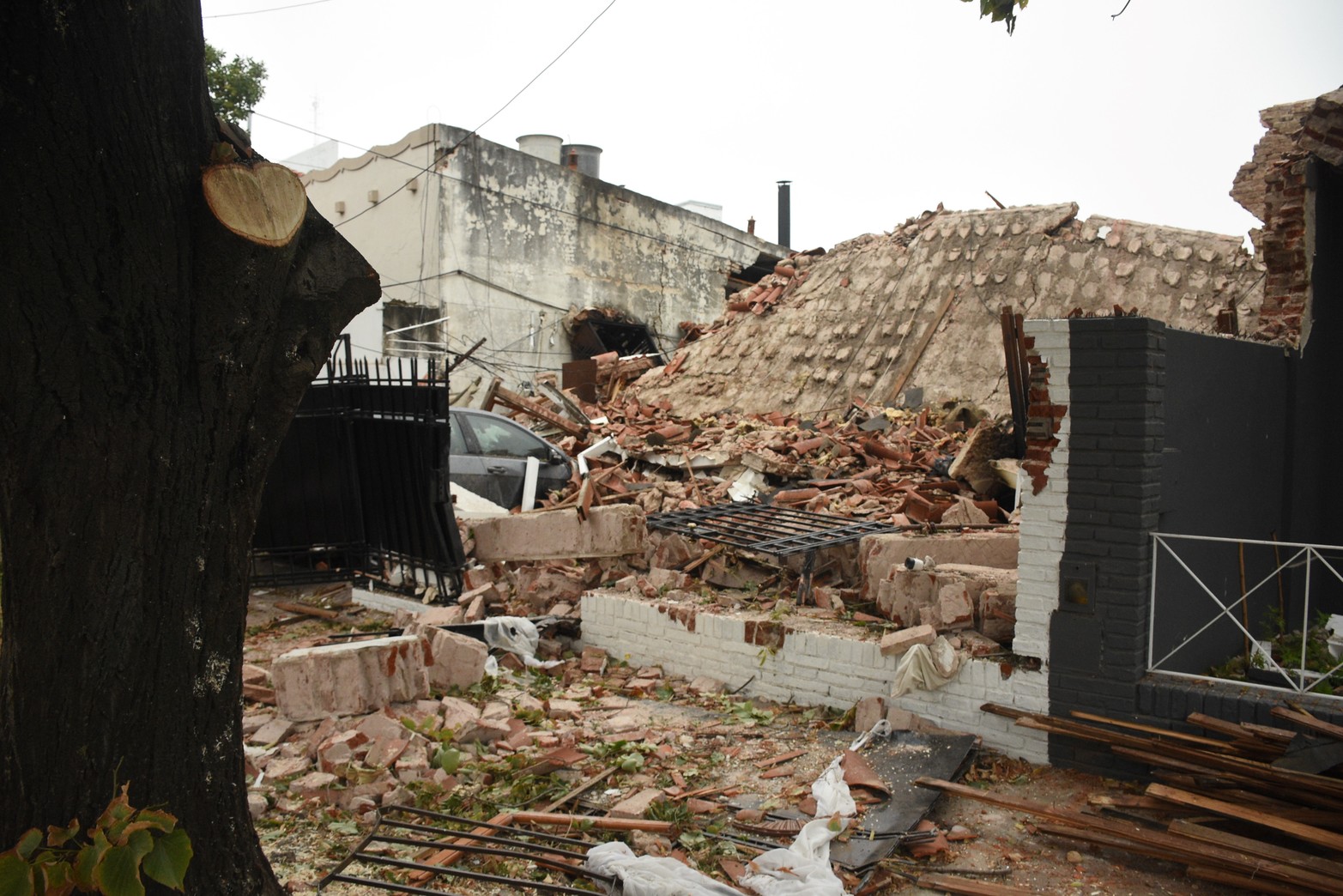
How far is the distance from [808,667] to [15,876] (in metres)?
5.05

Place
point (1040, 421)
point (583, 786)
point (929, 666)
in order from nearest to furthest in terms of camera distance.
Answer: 1. point (583, 786)
2. point (1040, 421)
3. point (929, 666)

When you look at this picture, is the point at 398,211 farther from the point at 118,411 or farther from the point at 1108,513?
the point at 118,411

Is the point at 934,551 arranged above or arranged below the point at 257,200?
below

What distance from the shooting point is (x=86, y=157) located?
106 inches

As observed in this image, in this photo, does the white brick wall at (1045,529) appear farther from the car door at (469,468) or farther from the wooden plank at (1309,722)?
the car door at (469,468)

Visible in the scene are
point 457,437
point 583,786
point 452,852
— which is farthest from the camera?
point 457,437

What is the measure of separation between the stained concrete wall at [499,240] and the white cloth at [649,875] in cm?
1748

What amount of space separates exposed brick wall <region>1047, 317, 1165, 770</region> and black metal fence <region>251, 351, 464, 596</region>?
5.15 meters

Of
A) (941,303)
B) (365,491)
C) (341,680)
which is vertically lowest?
(341,680)

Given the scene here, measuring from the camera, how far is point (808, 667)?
6.63 metres

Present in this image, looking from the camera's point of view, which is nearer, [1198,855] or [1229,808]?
[1198,855]

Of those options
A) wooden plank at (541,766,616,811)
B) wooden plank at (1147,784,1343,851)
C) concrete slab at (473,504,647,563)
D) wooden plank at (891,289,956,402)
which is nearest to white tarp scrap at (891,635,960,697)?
wooden plank at (1147,784,1343,851)

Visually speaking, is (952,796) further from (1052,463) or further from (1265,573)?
(1265,573)

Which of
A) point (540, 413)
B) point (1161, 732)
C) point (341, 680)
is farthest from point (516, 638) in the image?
point (540, 413)
